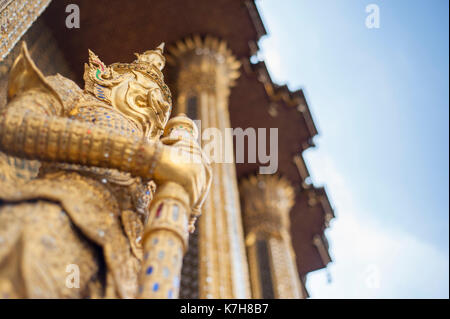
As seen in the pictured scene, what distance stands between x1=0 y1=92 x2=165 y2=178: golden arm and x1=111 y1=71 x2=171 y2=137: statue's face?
221 millimetres

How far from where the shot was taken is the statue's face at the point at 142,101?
1.17 metres

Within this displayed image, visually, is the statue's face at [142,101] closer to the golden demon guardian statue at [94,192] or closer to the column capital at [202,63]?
the golden demon guardian statue at [94,192]

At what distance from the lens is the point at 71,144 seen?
36.8 inches

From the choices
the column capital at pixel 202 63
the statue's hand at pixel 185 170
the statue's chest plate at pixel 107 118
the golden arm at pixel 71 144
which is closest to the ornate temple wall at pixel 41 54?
→ the statue's chest plate at pixel 107 118

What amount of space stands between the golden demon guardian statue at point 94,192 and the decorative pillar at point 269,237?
435 cm

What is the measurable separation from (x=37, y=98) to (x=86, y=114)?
115 millimetres

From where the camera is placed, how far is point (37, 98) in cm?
103

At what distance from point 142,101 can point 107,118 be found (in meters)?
0.13

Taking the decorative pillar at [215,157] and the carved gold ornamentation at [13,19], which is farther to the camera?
the decorative pillar at [215,157]

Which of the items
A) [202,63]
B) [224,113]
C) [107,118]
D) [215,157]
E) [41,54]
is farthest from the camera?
[202,63]

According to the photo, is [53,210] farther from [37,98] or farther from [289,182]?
[289,182]

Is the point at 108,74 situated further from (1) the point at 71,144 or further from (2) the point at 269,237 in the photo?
(2) the point at 269,237

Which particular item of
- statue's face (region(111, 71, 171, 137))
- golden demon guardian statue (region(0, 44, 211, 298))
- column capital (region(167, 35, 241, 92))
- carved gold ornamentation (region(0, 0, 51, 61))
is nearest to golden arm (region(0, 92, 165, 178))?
golden demon guardian statue (region(0, 44, 211, 298))

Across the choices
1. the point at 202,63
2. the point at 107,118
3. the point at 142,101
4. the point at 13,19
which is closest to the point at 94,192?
the point at 107,118
